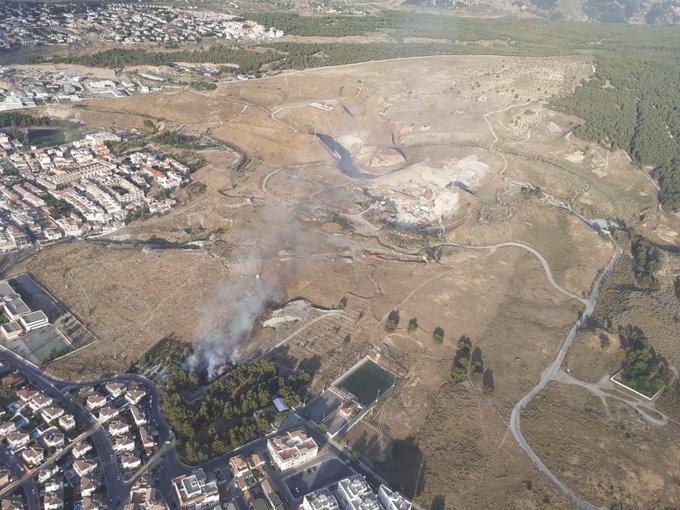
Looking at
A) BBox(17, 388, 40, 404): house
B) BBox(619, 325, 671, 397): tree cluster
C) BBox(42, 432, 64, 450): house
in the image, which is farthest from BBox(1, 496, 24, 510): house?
BBox(619, 325, 671, 397): tree cluster

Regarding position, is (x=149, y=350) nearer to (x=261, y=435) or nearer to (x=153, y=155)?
(x=261, y=435)

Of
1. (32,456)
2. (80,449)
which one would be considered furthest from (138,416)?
(32,456)

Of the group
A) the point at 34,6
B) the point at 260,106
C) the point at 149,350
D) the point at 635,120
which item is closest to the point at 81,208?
the point at 149,350

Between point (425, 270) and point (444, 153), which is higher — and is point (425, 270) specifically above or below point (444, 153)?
below

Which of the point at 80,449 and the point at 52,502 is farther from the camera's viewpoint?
the point at 80,449

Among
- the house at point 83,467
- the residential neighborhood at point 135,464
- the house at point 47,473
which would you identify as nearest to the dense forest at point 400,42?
the residential neighborhood at point 135,464

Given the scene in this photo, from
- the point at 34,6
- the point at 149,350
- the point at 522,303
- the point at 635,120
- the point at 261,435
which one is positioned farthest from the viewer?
the point at 34,6

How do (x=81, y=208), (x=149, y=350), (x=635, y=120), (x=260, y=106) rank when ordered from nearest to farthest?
(x=149, y=350), (x=81, y=208), (x=260, y=106), (x=635, y=120)

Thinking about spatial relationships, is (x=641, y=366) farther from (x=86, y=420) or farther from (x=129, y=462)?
(x=86, y=420)
